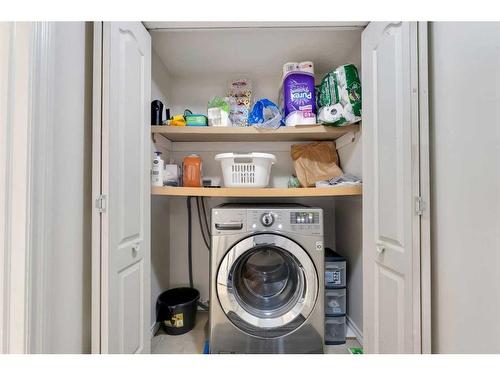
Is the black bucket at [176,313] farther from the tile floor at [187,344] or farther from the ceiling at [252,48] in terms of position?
the ceiling at [252,48]

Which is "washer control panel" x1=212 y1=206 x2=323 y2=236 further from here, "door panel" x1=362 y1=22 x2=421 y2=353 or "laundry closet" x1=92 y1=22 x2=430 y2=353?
"door panel" x1=362 y1=22 x2=421 y2=353

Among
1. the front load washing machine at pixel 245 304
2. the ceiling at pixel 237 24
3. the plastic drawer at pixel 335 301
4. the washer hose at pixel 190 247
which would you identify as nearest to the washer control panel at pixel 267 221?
the front load washing machine at pixel 245 304

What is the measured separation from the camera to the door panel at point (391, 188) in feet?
3.14

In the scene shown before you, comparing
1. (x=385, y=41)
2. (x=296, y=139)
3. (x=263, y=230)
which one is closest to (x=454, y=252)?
(x=263, y=230)

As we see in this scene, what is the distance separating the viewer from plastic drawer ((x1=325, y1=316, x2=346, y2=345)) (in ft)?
5.15

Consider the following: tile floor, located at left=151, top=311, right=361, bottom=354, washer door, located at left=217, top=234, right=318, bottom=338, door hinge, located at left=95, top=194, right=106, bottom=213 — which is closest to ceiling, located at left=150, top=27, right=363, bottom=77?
door hinge, located at left=95, top=194, right=106, bottom=213

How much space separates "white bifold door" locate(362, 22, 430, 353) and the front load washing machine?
28cm

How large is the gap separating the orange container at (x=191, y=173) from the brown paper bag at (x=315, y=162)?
745 mm

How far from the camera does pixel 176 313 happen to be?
5.35 feet

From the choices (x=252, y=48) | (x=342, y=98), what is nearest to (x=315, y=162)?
(x=342, y=98)

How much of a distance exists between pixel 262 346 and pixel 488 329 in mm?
1032

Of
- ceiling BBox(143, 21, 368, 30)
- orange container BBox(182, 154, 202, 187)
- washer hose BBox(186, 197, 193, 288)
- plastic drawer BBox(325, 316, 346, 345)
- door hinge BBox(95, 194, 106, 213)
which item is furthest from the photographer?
washer hose BBox(186, 197, 193, 288)

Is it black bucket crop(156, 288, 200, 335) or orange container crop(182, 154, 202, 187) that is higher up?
orange container crop(182, 154, 202, 187)

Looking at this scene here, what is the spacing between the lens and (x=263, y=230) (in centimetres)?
139
